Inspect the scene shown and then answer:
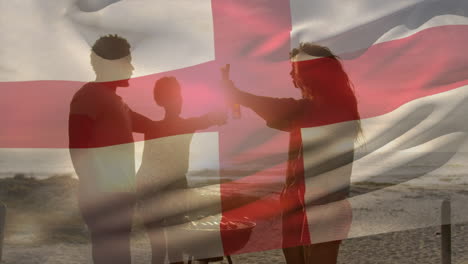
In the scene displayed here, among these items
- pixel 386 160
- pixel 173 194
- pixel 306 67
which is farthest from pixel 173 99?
pixel 386 160

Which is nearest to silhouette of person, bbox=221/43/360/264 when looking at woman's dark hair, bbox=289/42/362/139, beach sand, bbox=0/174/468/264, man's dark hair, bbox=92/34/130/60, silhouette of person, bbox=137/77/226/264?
woman's dark hair, bbox=289/42/362/139

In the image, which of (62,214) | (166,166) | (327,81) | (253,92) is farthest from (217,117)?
(62,214)

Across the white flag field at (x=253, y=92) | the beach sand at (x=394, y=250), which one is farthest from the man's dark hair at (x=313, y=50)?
the beach sand at (x=394, y=250)

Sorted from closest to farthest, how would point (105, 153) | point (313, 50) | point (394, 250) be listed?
point (105, 153) < point (313, 50) < point (394, 250)

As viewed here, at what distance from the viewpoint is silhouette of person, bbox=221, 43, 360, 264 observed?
2623mm

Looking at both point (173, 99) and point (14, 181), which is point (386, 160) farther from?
point (14, 181)

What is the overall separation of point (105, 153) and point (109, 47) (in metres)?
0.47

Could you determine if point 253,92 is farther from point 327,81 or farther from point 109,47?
point 109,47

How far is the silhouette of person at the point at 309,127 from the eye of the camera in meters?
2.62

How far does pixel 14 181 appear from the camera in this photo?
260cm

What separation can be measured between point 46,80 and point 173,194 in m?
0.76

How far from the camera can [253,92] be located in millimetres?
2791

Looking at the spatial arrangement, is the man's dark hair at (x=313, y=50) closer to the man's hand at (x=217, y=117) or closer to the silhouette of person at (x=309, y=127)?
the silhouette of person at (x=309, y=127)

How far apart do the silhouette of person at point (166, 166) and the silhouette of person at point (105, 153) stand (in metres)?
0.09
